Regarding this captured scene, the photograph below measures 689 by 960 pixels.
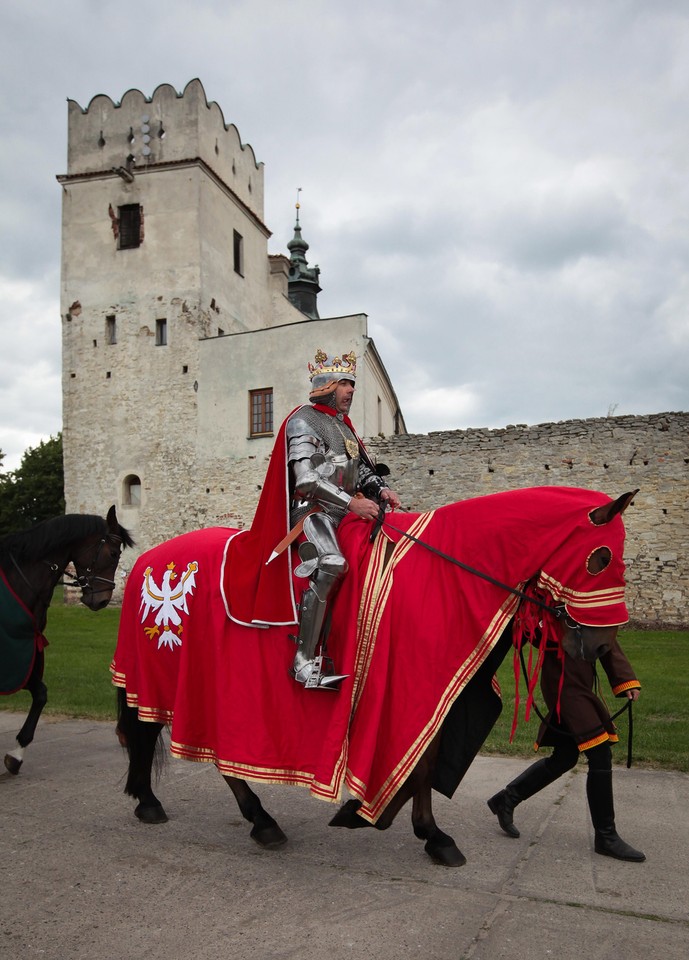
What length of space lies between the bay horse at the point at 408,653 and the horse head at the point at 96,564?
185 cm

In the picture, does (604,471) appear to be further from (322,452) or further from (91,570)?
(322,452)

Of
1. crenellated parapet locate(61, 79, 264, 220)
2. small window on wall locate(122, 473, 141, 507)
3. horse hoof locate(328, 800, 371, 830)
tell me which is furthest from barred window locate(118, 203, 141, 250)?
horse hoof locate(328, 800, 371, 830)

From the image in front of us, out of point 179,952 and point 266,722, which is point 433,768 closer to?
point 266,722

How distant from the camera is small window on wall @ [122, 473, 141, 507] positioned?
24.3m

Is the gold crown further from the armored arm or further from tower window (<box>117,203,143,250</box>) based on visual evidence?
tower window (<box>117,203,143,250</box>)

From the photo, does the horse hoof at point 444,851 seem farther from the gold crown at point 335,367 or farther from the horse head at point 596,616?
the gold crown at point 335,367

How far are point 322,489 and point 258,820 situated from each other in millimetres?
1824

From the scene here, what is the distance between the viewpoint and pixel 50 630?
1612 cm

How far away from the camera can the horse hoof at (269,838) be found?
412cm

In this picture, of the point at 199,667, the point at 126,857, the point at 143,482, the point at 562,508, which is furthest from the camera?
the point at 143,482

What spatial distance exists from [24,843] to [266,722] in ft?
4.86

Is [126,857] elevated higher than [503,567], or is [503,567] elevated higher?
[503,567]

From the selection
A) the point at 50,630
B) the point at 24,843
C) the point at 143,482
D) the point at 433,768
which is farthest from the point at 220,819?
the point at 143,482

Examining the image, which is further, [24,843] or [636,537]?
[636,537]
